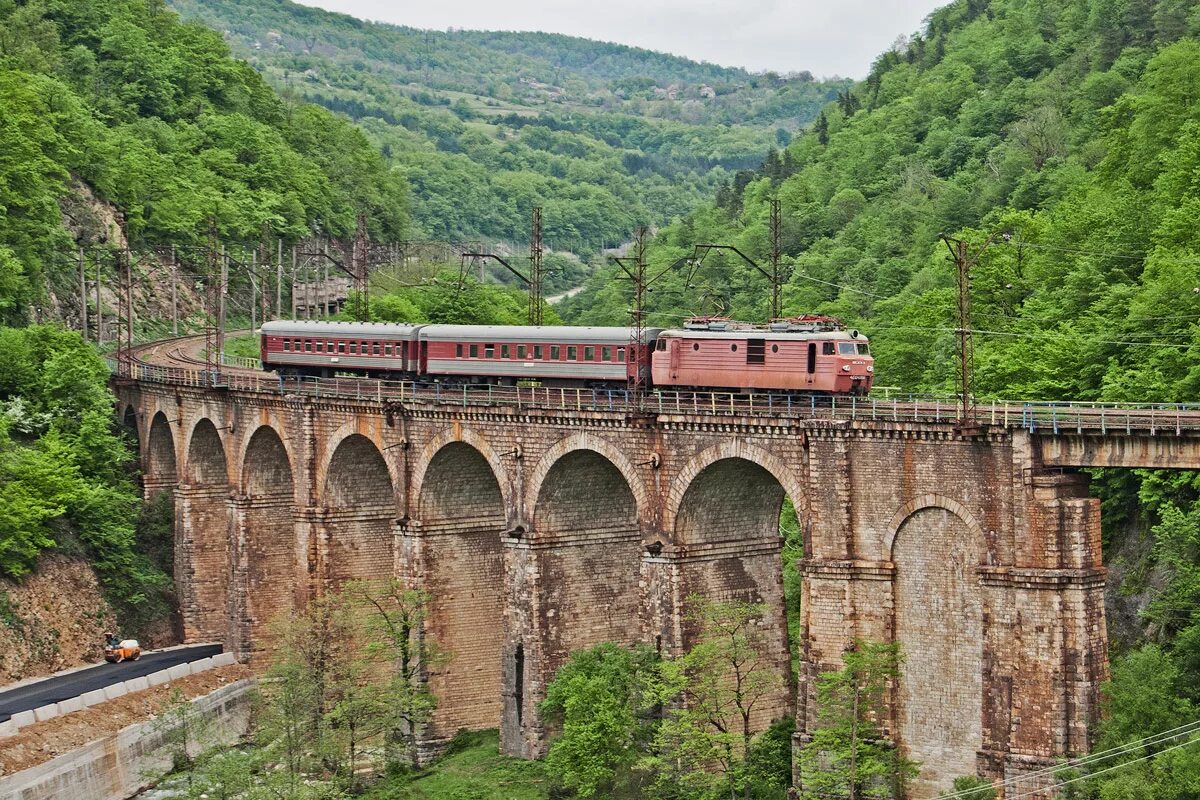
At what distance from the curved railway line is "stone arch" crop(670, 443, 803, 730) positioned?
229 centimetres

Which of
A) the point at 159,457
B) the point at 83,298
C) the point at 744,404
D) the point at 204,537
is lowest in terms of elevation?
the point at 204,537

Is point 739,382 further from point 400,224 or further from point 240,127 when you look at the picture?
point 400,224

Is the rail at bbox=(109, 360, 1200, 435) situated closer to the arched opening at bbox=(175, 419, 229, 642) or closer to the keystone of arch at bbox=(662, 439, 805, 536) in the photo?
the keystone of arch at bbox=(662, 439, 805, 536)

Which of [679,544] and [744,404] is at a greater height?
[744,404]

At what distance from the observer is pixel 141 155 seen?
14188cm

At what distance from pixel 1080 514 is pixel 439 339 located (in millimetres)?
34672

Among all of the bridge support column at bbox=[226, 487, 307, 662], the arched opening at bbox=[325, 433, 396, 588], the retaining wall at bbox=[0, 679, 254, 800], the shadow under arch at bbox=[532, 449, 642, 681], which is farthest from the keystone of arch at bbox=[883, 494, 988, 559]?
the bridge support column at bbox=[226, 487, 307, 662]

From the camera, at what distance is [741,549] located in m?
59.2

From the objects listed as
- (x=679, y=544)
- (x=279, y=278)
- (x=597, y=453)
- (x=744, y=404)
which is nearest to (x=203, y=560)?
(x=597, y=453)

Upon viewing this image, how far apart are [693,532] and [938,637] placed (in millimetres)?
10803

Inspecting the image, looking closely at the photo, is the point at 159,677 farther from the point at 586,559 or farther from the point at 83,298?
the point at 83,298

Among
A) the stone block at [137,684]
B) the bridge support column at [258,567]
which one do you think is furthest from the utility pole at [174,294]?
the stone block at [137,684]

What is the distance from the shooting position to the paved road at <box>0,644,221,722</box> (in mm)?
69812

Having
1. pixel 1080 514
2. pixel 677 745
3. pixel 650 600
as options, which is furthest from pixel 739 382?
pixel 1080 514
